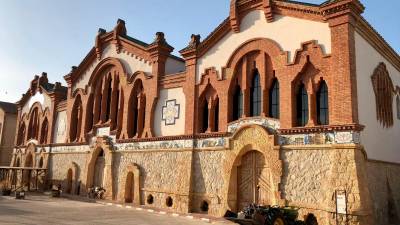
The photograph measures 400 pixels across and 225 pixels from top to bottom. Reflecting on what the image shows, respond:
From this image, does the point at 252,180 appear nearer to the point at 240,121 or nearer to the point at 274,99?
the point at 240,121

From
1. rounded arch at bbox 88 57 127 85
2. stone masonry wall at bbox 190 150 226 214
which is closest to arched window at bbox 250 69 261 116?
stone masonry wall at bbox 190 150 226 214

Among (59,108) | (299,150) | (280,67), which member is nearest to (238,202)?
(299,150)

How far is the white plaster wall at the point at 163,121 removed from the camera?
19.7m

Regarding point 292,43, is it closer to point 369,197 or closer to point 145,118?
point 369,197

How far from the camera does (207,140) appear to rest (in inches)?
711

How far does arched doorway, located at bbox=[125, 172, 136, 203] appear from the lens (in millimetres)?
21828

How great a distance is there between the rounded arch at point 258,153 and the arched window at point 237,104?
121 centimetres

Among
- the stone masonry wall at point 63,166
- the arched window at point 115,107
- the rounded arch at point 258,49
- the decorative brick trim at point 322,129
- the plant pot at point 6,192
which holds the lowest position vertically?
the plant pot at point 6,192

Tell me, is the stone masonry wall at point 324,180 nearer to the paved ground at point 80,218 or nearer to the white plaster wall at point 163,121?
the paved ground at point 80,218

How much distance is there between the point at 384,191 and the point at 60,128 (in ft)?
79.3

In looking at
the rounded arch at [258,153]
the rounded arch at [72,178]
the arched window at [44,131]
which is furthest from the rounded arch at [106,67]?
the rounded arch at [258,153]

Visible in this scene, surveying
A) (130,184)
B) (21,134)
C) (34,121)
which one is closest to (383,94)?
(130,184)

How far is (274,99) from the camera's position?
1620 cm

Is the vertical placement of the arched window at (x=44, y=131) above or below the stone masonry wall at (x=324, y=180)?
above
